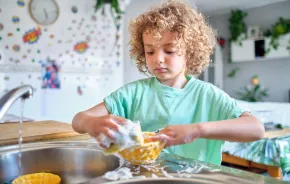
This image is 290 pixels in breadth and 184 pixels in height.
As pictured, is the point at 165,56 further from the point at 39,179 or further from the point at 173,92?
the point at 39,179

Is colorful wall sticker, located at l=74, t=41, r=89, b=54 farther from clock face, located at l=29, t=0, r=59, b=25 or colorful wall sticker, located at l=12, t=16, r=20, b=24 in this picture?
colorful wall sticker, located at l=12, t=16, r=20, b=24

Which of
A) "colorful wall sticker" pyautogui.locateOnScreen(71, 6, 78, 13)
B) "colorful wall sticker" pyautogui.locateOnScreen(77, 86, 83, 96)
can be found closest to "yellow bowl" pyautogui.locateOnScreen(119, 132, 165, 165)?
"colorful wall sticker" pyautogui.locateOnScreen(77, 86, 83, 96)

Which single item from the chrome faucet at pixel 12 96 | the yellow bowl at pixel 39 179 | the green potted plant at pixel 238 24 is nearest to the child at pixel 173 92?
the yellow bowl at pixel 39 179

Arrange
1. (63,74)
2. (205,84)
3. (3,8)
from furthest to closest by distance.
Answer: (63,74)
(3,8)
(205,84)

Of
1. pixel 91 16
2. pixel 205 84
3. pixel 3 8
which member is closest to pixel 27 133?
pixel 205 84

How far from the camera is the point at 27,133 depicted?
3.23ft

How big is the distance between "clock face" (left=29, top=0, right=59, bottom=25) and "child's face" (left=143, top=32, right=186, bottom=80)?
8.02ft

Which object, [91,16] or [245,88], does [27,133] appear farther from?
[245,88]

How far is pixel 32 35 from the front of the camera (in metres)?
2.93

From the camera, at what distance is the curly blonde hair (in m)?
0.89

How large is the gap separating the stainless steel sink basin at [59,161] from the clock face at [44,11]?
95.4 inches

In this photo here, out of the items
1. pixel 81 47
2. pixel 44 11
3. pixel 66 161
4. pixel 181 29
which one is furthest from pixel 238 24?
pixel 66 161

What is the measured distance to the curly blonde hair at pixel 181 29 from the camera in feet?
2.93

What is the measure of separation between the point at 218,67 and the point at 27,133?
483cm
